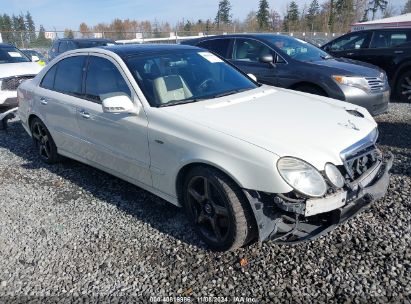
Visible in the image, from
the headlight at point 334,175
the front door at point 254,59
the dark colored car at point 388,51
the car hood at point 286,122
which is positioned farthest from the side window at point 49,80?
the dark colored car at point 388,51

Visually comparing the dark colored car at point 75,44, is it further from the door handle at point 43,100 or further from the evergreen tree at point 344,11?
the evergreen tree at point 344,11

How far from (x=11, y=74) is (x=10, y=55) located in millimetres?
1479

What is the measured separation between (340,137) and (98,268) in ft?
7.08

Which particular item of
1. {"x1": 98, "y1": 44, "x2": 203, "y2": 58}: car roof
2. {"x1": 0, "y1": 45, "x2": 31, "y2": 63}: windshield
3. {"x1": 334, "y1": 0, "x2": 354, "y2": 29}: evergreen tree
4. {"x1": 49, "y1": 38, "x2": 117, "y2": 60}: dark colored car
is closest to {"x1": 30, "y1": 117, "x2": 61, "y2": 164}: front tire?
{"x1": 98, "y1": 44, "x2": 203, "y2": 58}: car roof

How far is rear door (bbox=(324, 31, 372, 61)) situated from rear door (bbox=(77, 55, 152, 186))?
7.13m

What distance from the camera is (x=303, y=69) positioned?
638 cm

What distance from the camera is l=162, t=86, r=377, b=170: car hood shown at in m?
2.70

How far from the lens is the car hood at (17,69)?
8.27 meters

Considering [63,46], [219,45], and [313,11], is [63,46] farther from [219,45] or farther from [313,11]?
[313,11]

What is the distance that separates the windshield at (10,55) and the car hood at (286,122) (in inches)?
303

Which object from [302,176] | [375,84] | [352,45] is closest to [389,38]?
[352,45]

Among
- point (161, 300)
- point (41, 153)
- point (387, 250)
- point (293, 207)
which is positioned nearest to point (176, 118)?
point (293, 207)

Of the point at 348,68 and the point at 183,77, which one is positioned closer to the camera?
the point at 183,77

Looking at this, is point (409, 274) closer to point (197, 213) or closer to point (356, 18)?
point (197, 213)
